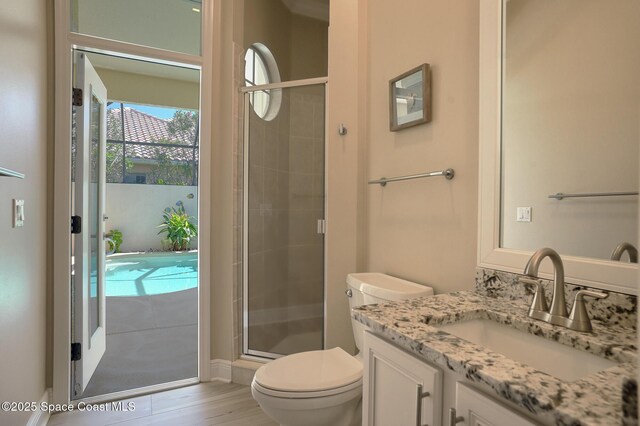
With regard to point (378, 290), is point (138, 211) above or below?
above

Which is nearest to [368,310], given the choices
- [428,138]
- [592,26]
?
[428,138]

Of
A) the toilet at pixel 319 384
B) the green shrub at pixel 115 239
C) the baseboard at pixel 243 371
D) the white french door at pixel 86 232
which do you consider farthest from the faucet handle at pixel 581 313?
the green shrub at pixel 115 239

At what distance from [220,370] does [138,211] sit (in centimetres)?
606

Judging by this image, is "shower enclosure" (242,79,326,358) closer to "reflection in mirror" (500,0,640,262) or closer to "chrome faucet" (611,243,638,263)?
"reflection in mirror" (500,0,640,262)

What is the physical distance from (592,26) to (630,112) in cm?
30

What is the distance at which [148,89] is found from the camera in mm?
5723

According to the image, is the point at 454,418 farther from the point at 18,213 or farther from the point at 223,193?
the point at 223,193

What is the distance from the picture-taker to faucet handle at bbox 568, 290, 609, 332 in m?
0.86

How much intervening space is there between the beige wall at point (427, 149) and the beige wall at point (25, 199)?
5.58 ft

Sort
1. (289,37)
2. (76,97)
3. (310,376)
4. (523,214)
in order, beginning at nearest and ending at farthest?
(523,214) < (310,376) < (76,97) < (289,37)

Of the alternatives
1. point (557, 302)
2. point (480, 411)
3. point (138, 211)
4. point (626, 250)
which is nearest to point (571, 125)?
point (626, 250)

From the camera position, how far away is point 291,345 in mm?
2455

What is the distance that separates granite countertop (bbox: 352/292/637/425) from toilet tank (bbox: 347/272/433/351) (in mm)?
245

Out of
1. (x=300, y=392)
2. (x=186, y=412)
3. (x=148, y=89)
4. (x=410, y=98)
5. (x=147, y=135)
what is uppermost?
(x=148, y=89)
